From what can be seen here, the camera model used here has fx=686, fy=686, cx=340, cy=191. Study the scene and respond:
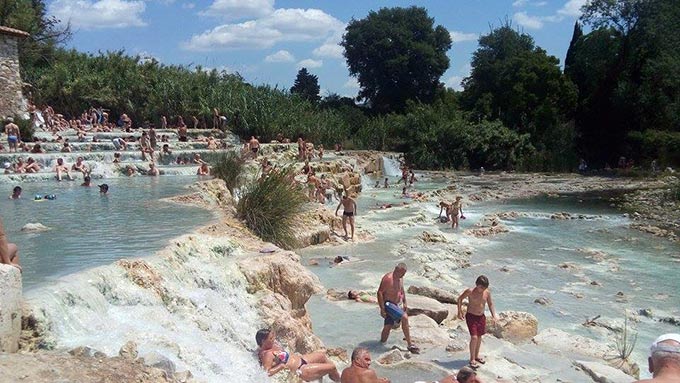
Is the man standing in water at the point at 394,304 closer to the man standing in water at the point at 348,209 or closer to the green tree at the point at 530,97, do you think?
the man standing in water at the point at 348,209

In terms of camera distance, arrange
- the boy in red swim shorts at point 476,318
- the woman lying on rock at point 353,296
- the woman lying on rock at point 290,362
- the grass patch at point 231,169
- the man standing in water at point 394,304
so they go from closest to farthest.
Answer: the woman lying on rock at point 290,362 < the boy in red swim shorts at point 476,318 < the man standing in water at point 394,304 < the woman lying on rock at point 353,296 < the grass patch at point 231,169

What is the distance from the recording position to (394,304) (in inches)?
352

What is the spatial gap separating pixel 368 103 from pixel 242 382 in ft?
183

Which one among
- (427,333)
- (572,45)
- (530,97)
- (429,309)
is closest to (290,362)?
(427,333)

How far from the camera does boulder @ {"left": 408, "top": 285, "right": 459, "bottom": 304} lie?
11.7 metres

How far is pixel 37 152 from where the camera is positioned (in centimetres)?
2219

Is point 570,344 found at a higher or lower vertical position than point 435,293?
lower

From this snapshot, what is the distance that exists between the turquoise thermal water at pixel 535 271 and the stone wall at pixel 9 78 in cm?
1394

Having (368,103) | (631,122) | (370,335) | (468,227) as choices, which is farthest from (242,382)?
(368,103)

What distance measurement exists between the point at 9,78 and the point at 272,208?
56.5ft

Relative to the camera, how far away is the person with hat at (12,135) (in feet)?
72.0

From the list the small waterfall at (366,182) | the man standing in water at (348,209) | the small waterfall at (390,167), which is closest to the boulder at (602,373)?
the man standing in water at (348,209)

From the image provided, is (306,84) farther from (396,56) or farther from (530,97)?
(530,97)

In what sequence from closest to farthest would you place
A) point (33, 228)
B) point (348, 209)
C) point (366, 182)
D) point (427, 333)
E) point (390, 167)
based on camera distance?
point (427, 333) → point (33, 228) → point (348, 209) → point (366, 182) → point (390, 167)
